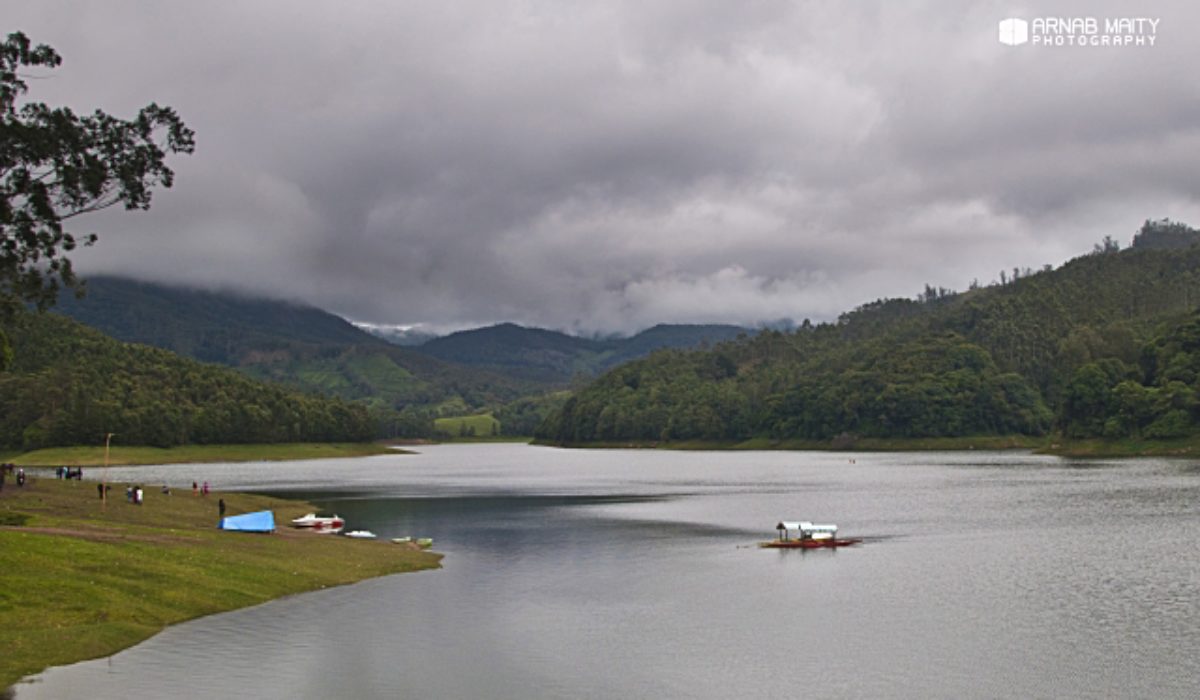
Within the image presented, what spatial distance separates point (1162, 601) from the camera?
5431 cm

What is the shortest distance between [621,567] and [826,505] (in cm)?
5084

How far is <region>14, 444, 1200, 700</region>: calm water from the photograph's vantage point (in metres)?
39.9

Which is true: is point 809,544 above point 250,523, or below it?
below

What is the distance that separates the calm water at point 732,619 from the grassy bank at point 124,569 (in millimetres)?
1904

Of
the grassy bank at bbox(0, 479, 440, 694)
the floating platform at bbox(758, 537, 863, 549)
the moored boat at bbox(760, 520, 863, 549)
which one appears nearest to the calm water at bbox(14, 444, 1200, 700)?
the grassy bank at bbox(0, 479, 440, 694)

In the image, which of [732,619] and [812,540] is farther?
[812,540]

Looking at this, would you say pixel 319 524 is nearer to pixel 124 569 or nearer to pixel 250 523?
pixel 250 523

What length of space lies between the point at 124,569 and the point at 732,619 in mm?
31719

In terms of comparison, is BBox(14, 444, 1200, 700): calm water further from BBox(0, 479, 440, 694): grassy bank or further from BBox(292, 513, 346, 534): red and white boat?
BBox(292, 513, 346, 534): red and white boat

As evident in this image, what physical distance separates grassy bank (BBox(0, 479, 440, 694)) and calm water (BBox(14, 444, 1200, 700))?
1904mm

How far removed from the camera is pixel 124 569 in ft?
179

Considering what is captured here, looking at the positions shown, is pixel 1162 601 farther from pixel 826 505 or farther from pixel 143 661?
pixel 826 505

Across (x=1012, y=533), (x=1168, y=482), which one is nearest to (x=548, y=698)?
(x=1012, y=533)

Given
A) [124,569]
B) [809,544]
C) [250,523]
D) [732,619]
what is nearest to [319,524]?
[250,523]
